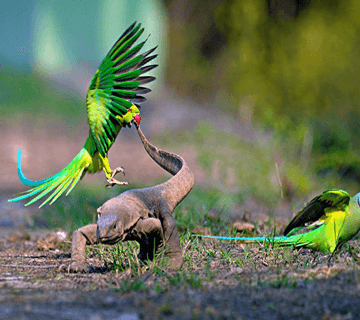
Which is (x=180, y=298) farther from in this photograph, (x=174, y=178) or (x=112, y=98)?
(x=112, y=98)

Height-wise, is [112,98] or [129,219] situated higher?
[112,98]

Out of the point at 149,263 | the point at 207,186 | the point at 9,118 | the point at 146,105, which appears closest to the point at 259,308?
the point at 149,263

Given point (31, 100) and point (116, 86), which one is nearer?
point (116, 86)

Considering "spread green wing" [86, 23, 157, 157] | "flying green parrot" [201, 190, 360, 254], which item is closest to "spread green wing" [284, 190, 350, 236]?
"flying green parrot" [201, 190, 360, 254]

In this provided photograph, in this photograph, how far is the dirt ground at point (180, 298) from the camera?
1857mm

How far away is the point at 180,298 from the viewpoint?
206cm

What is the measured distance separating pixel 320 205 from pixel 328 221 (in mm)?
133

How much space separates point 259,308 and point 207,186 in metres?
4.71

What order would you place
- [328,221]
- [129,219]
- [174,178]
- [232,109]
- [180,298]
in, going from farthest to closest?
1. [232,109]
2. [328,221]
3. [174,178]
4. [129,219]
5. [180,298]

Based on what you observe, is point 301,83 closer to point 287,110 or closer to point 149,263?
point 287,110

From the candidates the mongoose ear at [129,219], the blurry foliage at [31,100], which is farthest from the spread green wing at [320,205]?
the blurry foliage at [31,100]

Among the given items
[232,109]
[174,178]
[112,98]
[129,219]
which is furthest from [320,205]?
[232,109]

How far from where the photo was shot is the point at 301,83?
9766 millimetres

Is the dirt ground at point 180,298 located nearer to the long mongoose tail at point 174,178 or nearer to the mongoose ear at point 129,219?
the mongoose ear at point 129,219
